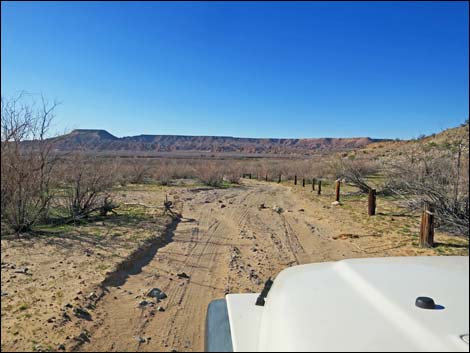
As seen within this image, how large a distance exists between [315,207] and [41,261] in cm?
1102

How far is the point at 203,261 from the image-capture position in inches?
260

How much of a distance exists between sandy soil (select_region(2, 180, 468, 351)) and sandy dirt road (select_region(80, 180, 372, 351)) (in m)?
0.01

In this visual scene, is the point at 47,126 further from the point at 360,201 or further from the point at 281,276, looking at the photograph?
the point at 360,201

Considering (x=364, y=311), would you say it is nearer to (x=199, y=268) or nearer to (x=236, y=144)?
(x=199, y=268)

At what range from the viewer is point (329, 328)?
131 centimetres

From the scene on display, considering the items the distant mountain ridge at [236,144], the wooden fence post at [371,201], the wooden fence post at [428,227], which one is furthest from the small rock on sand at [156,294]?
the distant mountain ridge at [236,144]

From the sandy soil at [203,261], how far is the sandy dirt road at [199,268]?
11 mm

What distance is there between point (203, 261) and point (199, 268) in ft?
1.55

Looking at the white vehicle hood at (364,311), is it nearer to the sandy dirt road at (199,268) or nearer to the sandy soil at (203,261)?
the sandy soil at (203,261)

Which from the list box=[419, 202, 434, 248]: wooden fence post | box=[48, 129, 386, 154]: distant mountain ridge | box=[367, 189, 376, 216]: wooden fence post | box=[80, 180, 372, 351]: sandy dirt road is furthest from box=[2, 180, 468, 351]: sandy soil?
box=[48, 129, 386, 154]: distant mountain ridge

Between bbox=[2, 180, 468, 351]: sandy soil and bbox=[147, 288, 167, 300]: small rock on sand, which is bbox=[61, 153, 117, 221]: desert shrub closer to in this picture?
bbox=[2, 180, 468, 351]: sandy soil

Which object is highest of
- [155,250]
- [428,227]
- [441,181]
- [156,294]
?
[441,181]

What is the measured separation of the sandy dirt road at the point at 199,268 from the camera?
293cm

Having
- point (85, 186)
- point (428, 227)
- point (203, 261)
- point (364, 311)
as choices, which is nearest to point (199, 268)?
point (203, 261)
